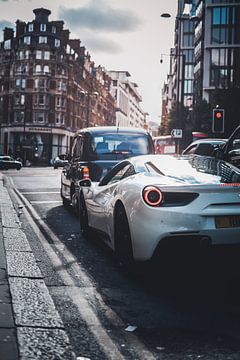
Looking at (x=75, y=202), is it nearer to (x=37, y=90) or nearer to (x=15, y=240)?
(x=15, y=240)

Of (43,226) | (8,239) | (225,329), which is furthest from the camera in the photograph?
(43,226)

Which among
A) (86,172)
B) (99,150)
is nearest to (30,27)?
(99,150)

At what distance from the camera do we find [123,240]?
18.3 ft

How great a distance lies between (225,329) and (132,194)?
6.11 feet

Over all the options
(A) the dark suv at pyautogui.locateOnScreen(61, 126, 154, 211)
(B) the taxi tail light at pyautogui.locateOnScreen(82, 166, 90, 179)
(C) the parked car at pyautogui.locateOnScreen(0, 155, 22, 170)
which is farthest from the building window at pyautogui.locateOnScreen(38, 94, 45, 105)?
(B) the taxi tail light at pyautogui.locateOnScreen(82, 166, 90, 179)

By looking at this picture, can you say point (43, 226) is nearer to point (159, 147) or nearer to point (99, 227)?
point (99, 227)

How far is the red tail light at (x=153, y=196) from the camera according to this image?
15.9 ft

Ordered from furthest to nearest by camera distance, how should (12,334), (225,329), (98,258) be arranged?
1. (98,258)
2. (225,329)
3. (12,334)

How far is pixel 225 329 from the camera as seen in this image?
375 centimetres

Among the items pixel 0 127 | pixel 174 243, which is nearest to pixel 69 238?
pixel 174 243

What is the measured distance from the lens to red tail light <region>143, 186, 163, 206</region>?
484 centimetres

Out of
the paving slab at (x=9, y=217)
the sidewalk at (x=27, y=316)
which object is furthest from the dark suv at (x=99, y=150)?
the sidewalk at (x=27, y=316)

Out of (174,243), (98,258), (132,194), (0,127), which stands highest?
(0,127)

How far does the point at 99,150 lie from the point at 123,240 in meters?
5.43
